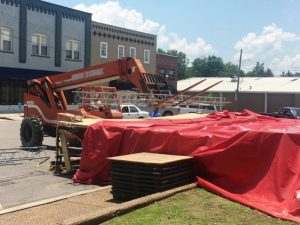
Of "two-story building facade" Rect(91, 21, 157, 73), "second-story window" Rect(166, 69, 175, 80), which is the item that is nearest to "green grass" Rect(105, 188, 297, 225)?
"two-story building facade" Rect(91, 21, 157, 73)

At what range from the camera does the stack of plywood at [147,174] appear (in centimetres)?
802

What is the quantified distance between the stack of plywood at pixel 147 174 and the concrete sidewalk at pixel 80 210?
243 millimetres

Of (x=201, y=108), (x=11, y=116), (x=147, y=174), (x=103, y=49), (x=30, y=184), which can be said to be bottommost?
(x=30, y=184)

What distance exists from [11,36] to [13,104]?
5143mm

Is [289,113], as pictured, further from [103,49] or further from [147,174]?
[103,49]

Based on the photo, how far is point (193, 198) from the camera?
756 cm

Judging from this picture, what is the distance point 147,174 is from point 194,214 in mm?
1576

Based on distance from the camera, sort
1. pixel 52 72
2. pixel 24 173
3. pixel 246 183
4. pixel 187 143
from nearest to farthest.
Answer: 1. pixel 246 183
2. pixel 187 143
3. pixel 24 173
4. pixel 52 72

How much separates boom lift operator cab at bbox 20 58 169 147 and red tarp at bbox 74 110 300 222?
4.97 meters

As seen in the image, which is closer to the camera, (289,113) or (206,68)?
(289,113)

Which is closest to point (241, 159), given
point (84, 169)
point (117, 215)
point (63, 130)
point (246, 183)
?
point (246, 183)

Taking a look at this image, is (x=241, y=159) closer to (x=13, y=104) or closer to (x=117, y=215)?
(x=117, y=215)

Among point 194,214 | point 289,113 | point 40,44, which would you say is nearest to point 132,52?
point 40,44

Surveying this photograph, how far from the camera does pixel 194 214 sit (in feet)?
21.9
